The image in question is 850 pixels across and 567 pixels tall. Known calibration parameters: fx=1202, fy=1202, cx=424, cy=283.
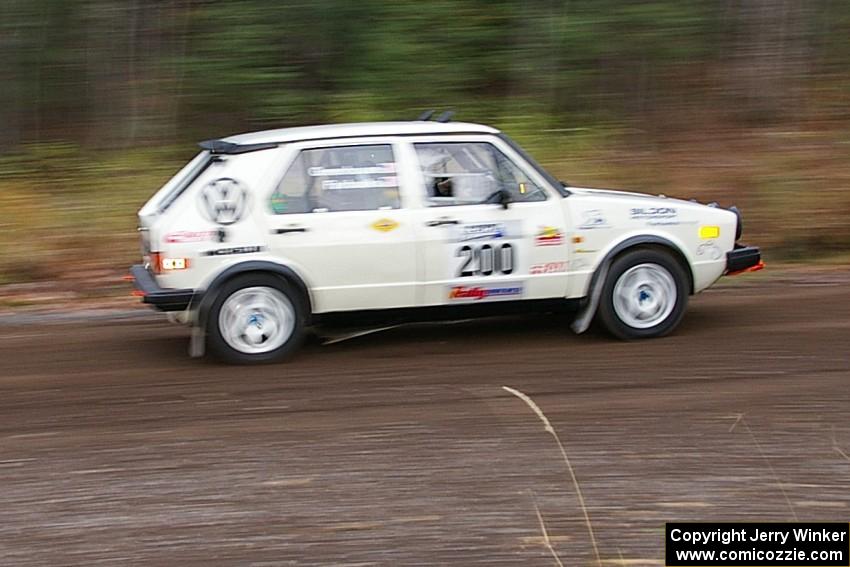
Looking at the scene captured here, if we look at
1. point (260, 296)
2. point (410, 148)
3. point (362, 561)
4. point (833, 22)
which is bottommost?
point (362, 561)

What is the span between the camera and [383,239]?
8.02m

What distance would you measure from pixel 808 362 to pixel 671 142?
7.83 meters

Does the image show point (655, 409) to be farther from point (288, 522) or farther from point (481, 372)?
point (288, 522)

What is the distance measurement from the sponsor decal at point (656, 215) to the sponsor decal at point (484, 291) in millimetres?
965

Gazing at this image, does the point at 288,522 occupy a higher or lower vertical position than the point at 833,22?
lower

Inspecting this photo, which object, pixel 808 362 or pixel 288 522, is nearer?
pixel 288 522

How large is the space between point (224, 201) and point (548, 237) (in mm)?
2196

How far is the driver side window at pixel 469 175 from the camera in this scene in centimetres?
815

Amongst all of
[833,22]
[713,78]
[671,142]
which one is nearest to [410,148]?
[671,142]

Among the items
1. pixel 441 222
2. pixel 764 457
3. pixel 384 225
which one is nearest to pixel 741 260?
pixel 441 222

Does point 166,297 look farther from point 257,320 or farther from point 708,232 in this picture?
point 708,232

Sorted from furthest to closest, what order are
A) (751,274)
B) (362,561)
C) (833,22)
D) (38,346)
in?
(833,22) → (751,274) → (38,346) → (362,561)

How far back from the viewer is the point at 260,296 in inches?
315

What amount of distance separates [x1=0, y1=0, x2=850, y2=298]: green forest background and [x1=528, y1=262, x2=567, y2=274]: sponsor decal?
5.85 m
